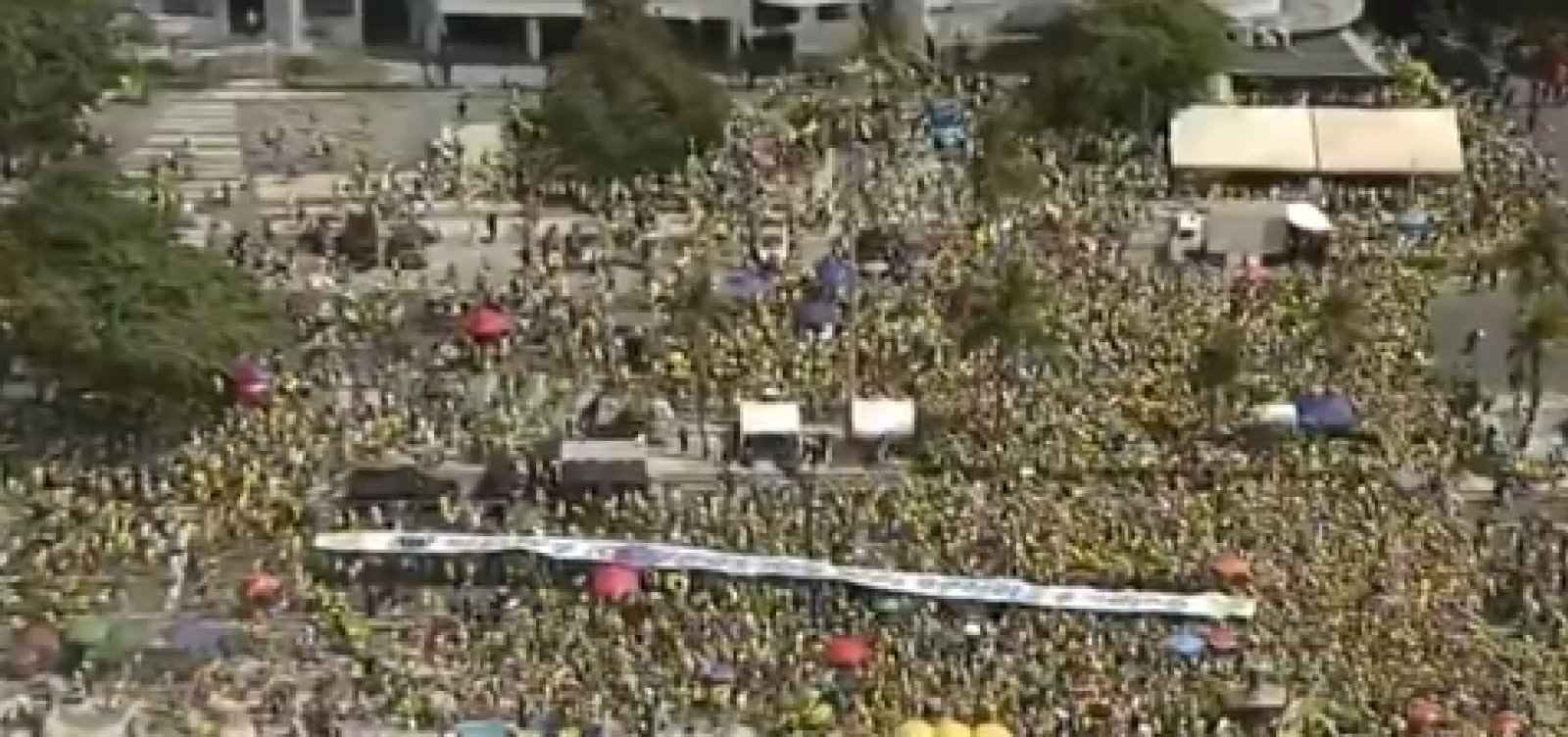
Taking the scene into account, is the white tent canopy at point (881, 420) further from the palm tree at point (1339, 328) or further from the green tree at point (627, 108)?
the green tree at point (627, 108)

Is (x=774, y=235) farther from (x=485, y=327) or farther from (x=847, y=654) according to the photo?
(x=847, y=654)

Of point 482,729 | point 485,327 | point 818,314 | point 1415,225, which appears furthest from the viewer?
point 1415,225

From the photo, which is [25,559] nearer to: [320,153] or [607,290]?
[607,290]

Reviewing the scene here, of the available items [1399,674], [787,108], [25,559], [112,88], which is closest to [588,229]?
[787,108]

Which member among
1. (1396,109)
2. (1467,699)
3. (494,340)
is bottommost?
(1467,699)

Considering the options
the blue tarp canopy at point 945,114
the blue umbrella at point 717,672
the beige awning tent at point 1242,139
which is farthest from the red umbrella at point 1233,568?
the blue tarp canopy at point 945,114

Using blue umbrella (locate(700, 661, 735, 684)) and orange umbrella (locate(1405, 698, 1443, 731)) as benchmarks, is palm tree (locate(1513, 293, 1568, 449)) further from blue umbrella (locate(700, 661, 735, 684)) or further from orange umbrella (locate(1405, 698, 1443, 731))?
blue umbrella (locate(700, 661, 735, 684))

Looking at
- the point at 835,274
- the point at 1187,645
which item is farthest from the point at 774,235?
the point at 1187,645
